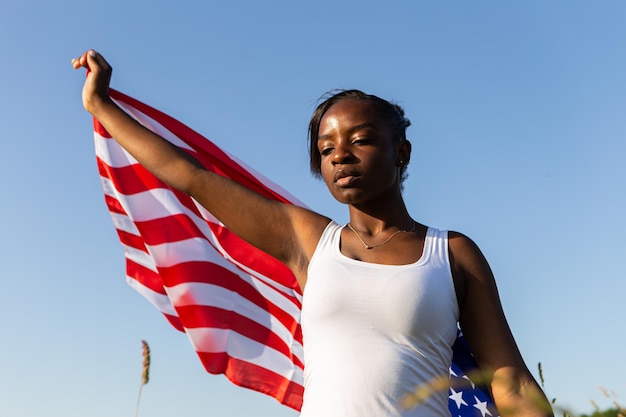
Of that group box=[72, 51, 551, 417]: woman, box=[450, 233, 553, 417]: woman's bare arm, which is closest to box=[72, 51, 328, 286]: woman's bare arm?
box=[72, 51, 551, 417]: woman

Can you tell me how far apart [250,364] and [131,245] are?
49.3 inches

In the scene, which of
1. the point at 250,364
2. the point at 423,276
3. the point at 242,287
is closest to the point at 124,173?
the point at 242,287

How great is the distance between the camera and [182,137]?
18.3ft

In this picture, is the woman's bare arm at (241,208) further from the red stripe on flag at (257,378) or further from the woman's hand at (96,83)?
the red stripe on flag at (257,378)

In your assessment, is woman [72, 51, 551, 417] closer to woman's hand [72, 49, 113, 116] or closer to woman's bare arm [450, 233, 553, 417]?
woman's bare arm [450, 233, 553, 417]

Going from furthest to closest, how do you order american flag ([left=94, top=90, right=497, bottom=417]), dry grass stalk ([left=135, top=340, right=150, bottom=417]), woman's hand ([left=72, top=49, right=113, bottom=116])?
american flag ([left=94, top=90, right=497, bottom=417]) → woman's hand ([left=72, top=49, right=113, bottom=116]) → dry grass stalk ([left=135, top=340, right=150, bottom=417])

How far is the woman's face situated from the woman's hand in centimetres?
113

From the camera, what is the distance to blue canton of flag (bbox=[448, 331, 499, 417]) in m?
3.04

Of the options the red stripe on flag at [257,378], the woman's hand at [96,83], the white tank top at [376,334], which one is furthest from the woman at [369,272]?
the red stripe on flag at [257,378]

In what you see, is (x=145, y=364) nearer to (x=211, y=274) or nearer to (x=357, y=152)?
(x=357, y=152)

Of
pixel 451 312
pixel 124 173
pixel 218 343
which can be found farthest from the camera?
pixel 124 173

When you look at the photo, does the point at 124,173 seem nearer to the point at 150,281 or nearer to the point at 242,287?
the point at 150,281

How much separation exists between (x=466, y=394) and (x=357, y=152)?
1319mm

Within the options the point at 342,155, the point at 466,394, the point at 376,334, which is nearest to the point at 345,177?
the point at 342,155
